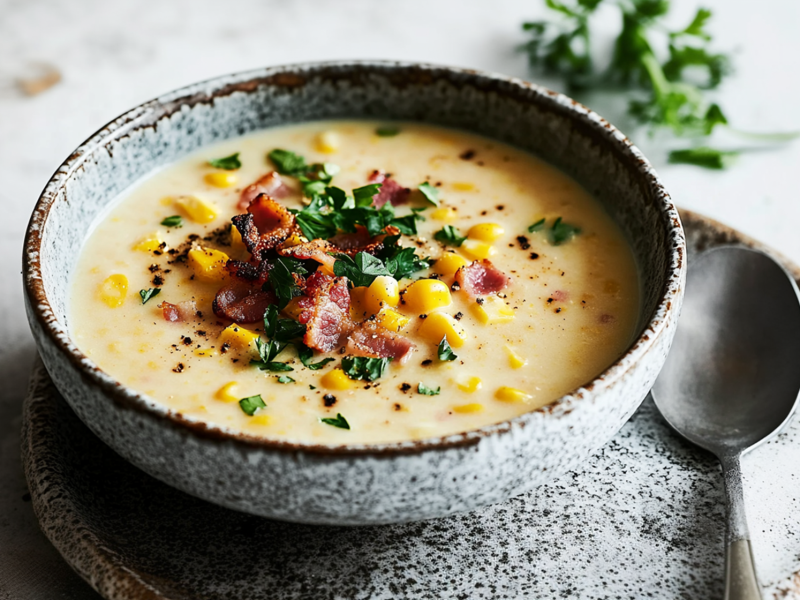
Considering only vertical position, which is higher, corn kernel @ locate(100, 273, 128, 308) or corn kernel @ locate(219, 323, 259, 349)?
corn kernel @ locate(219, 323, 259, 349)

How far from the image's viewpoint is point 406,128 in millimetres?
3467

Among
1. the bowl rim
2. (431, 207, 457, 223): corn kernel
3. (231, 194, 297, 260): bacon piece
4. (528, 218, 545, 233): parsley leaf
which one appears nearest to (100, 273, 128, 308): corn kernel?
the bowl rim

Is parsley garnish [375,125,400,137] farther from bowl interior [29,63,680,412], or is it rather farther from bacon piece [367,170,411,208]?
bacon piece [367,170,411,208]

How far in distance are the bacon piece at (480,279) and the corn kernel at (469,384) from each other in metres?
0.36

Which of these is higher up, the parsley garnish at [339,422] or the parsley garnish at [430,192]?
the parsley garnish at [430,192]

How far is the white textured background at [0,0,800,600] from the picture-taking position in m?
4.20

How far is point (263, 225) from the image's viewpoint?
2857 mm

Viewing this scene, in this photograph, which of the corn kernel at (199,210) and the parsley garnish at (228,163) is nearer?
the corn kernel at (199,210)

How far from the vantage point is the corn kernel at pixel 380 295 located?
2561 millimetres

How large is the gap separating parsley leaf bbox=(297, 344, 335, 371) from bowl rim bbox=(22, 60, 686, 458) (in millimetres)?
461

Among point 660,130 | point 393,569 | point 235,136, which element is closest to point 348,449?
point 393,569

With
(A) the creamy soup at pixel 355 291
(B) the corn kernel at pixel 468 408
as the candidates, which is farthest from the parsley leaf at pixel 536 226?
(B) the corn kernel at pixel 468 408

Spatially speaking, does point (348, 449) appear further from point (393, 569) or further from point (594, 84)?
point (594, 84)

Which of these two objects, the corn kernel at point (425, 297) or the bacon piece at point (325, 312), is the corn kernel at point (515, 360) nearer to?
the corn kernel at point (425, 297)
